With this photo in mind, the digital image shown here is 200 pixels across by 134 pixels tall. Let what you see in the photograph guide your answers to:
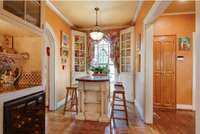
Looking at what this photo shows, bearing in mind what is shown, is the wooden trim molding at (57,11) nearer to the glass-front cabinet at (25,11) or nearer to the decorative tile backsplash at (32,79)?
the glass-front cabinet at (25,11)

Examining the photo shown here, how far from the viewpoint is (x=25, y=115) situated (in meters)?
1.74

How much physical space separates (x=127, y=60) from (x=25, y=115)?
197 inches

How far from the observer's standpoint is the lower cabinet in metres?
1.48

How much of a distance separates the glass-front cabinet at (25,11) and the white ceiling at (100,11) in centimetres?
227

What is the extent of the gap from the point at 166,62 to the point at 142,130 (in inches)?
102

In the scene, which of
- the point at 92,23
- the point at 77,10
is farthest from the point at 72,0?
the point at 92,23

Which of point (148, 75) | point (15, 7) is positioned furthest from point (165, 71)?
point (15, 7)

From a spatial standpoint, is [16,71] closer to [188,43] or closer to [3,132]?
[3,132]

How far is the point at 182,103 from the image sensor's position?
5188 millimetres

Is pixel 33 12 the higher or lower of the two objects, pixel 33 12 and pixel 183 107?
the higher

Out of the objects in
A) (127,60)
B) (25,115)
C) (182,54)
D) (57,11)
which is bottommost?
(25,115)

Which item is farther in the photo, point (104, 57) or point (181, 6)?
point (104, 57)

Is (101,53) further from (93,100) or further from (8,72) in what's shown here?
(8,72)

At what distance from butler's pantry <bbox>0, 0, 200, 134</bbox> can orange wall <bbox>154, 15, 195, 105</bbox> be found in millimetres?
28
